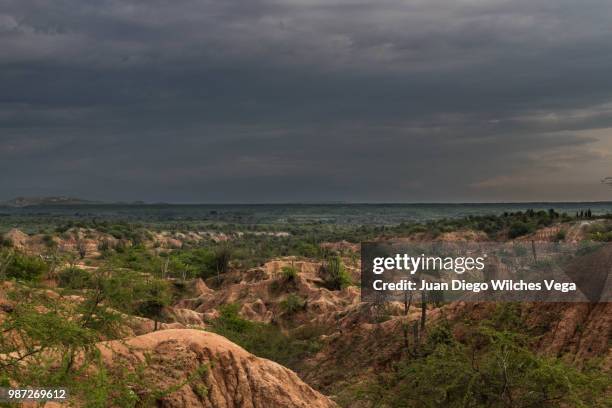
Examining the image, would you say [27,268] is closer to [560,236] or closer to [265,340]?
[265,340]

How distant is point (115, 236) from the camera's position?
106375mm

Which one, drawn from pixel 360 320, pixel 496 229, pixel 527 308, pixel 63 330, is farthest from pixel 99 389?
pixel 496 229

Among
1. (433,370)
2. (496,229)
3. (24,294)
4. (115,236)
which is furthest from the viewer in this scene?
(115,236)

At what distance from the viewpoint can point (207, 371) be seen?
16.8 metres

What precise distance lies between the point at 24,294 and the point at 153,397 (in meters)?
3.66

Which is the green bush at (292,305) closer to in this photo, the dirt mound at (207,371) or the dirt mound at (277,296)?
the dirt mound at (277,296)

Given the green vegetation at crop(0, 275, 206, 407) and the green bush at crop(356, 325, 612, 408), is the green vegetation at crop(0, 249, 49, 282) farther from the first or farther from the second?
the green bush at crop(356, 325, 612, 408)

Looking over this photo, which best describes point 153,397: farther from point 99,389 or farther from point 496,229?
point 496,229

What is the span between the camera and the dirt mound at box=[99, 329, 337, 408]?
16188mm

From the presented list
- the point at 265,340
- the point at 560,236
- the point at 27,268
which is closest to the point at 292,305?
the point at 265,340

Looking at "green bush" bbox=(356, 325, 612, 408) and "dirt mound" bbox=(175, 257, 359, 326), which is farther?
"dirt mound" bbox=(175, 257, 359, 326)

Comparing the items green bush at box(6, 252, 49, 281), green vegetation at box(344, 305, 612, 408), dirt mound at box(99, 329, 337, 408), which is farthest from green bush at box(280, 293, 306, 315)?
dirt mound at box(99, 329, 337, 408)

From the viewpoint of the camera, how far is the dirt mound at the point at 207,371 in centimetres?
1619

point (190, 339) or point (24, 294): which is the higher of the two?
point (24, 294)
